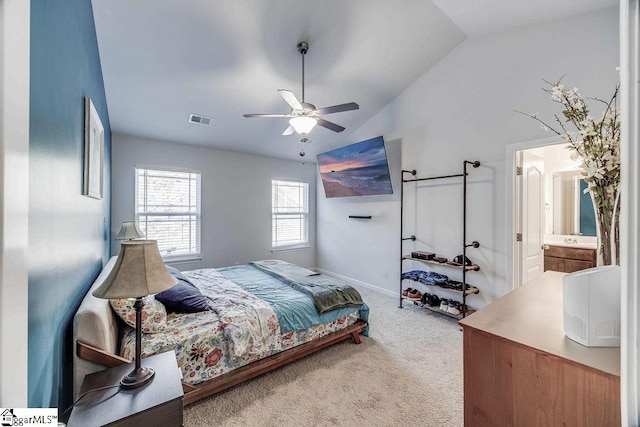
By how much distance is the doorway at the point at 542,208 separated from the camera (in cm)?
289

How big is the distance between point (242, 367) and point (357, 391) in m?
0.91

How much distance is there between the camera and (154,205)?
410 cm

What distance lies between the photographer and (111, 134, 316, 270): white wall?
3.84 m

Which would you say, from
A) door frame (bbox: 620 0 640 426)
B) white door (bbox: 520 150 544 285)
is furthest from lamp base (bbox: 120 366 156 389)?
white door (bbox: 520 150 544 285)

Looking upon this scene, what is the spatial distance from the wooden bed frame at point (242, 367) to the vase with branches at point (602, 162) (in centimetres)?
209

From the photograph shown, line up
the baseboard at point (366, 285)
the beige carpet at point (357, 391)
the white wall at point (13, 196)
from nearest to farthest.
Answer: the white wall at point (13, 196) → the beige carpet at point (357, 391) → the baseboard at point (366, 285)

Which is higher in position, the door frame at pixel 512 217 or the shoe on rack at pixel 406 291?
the door frame at pixel 512 217

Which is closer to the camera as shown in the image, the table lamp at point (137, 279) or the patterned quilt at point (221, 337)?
the table lamp at point (137, 279)

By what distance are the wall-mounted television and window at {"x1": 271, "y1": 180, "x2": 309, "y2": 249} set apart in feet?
2.83

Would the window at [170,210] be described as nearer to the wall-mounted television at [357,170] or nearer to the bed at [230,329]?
the bed at [230,329]

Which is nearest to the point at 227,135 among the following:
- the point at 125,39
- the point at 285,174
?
the point at 285,174

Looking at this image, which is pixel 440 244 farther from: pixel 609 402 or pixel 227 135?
pixel 227 135

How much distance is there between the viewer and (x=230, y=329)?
1.99 metres
